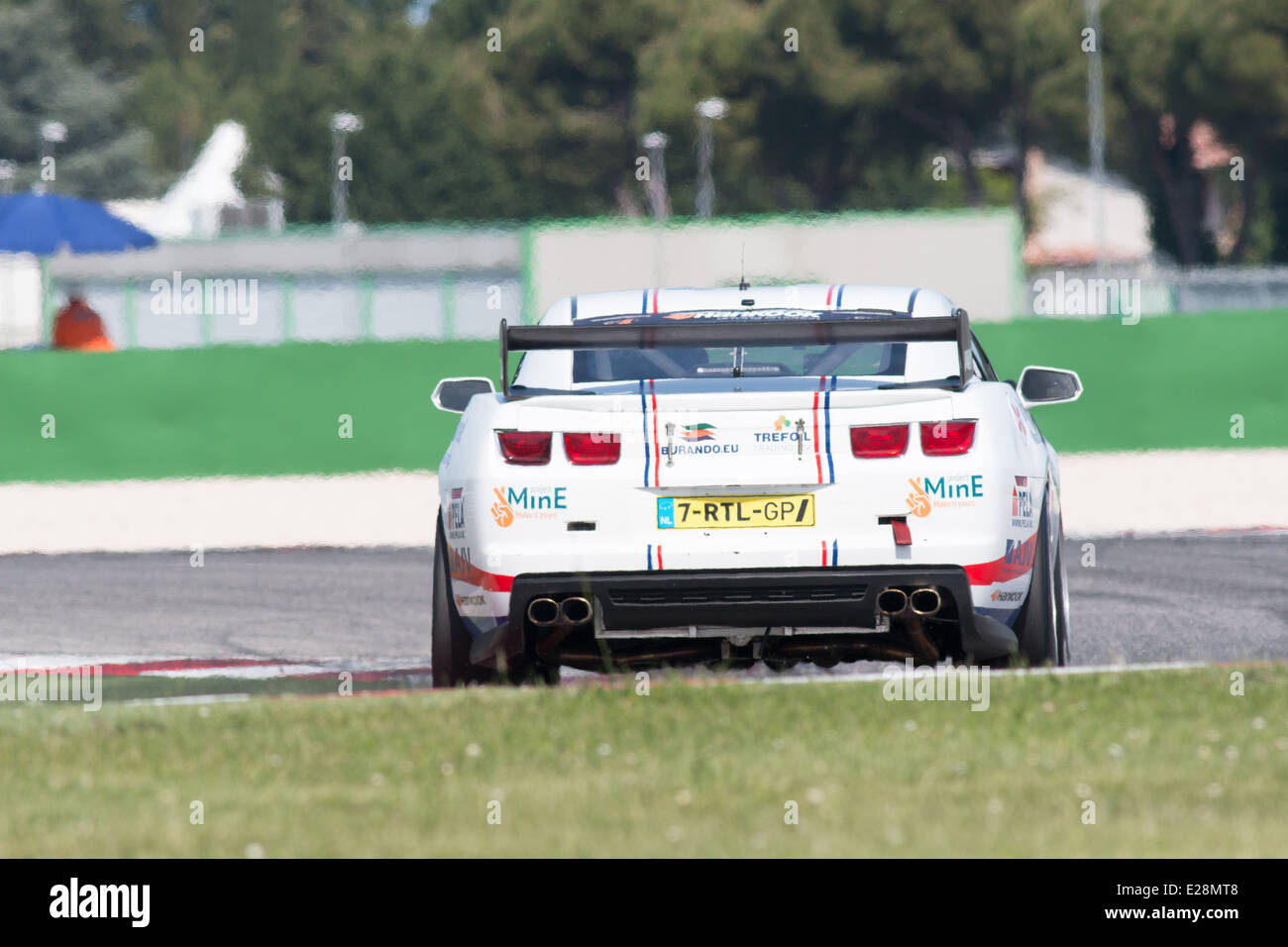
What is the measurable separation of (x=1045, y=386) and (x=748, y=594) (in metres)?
2.04

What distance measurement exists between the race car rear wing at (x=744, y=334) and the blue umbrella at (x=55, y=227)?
775 inches

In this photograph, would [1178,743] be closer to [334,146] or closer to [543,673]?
[543,673]

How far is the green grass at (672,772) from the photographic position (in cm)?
538

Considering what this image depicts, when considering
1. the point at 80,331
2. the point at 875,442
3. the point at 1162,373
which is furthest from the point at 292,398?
the point at 875,442

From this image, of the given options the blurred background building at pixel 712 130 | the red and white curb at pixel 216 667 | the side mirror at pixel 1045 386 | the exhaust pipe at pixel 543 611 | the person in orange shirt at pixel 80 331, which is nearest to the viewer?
the exhaust pipe at pixel 543 611

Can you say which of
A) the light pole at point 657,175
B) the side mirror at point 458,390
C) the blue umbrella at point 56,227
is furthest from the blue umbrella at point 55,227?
the light pole at point 657,175

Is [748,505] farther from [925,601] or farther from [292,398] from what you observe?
[292,398]

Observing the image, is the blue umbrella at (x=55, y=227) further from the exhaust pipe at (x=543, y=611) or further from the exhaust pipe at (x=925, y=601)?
the exhaust pipe at (x=925, y=601)

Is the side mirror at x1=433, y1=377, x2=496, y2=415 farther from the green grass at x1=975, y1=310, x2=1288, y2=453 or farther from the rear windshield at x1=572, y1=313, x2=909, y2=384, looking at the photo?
the green grass at x1=975, y1=310, x2=1288, y2=453

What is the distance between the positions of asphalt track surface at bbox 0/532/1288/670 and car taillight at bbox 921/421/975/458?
7.36ft

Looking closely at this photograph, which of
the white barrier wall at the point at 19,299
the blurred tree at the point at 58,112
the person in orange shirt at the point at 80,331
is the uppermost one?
the blurred tree at the point at 58,112

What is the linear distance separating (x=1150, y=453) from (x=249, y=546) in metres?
10.4

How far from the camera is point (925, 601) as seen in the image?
24.5ft

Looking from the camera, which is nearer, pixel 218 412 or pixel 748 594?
pixel 748 594
